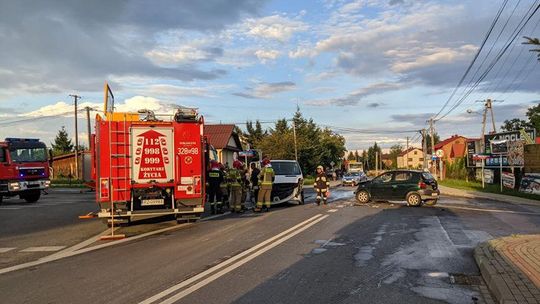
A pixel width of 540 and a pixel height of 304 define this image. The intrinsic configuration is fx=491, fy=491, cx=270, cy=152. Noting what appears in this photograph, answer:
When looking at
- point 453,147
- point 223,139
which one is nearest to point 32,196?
point 223,139

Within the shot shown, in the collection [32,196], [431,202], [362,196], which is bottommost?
[431,202]

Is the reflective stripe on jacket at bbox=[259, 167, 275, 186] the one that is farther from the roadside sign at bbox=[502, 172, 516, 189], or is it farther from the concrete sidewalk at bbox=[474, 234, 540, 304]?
the roadside sign at bbox=[502, 172, 516, 189]

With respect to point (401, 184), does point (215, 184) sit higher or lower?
higher

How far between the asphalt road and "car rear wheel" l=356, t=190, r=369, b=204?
7.83 m

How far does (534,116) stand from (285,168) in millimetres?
65593

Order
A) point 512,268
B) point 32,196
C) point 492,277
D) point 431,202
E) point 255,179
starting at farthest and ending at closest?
point 32,196 → point 431,202 → point 255,179 → point 512,268 → point 492,277

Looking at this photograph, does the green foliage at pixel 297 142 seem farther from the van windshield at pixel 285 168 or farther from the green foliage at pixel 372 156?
the green foliage at pixel 372 156

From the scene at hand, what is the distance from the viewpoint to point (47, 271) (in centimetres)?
768

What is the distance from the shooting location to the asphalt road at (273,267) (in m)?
6.01

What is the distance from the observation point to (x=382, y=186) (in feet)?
66.6

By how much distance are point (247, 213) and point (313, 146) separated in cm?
4686

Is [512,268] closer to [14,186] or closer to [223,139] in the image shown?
[14,186]

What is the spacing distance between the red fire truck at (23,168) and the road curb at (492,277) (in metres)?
21.4

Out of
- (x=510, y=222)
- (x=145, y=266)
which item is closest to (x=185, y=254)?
(x=145, y=266)
